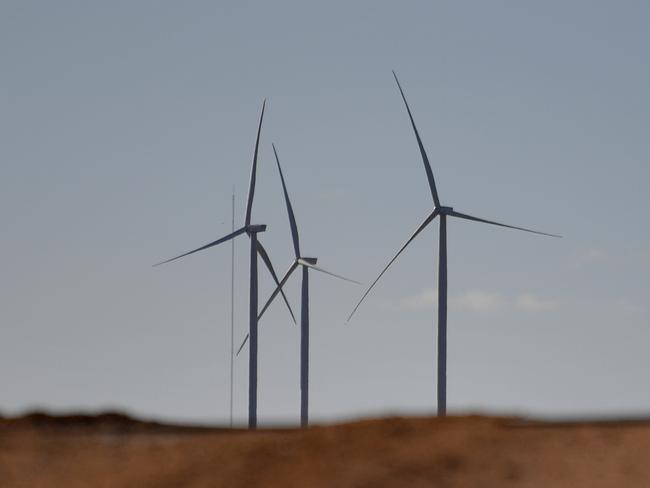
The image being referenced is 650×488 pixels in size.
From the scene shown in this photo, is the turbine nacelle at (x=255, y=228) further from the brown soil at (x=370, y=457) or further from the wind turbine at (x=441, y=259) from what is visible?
the brown soil at (x=370, y=457)

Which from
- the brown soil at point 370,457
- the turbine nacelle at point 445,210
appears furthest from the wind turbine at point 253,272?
the brown soil at point 370,457

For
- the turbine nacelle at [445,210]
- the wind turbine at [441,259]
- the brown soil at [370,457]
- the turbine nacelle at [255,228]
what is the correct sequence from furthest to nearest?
the turbine nacelle at [255,228] → the turbine nacelle at [445,210] → the wind turbine at [441,259] → the brown soil at [370,457]

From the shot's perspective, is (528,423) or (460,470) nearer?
(460,470)

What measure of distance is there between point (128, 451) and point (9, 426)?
4.56 m

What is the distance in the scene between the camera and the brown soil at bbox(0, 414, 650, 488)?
62.5ft

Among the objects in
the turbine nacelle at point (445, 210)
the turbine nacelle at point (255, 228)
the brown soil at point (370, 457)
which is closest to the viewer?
the brown soil at point (370, 457)

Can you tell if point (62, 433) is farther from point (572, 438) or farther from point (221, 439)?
point (572, 438)

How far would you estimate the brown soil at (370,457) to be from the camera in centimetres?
1905

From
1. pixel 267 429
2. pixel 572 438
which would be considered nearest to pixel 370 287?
pixel 267 429

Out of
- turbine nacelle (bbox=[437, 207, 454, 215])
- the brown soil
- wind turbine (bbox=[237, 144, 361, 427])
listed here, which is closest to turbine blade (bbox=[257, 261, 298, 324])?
wind turbine (bbox=[237, 144, 361, 427])

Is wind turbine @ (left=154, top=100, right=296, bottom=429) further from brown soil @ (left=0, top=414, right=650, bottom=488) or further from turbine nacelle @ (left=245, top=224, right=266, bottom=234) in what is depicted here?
brown soil @ (left=0, top=414, right=650, bottom=488)

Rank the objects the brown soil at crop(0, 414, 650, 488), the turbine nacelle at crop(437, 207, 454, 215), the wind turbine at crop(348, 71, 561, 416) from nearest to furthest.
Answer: the brown soil at crop(0, 414, 650, 488)
the wind turbine at crop(348, 71, 561, 416)
the turbine nacelle at crop(437, 207, 454, 215)

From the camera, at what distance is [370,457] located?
64.8ft

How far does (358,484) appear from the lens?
18.6m
